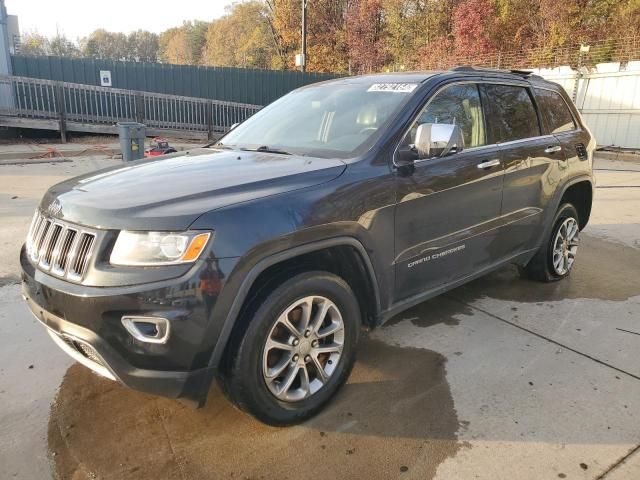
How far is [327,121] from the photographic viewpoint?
136 inches

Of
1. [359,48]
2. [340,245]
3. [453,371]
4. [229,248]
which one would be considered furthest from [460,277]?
[359,48]

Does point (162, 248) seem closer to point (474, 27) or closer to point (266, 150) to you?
point (266, 150)

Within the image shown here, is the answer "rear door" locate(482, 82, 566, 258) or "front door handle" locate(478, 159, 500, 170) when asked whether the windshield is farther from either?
"rear door" locate(482, 82, 566, 258)

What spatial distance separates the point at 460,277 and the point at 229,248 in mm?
1949

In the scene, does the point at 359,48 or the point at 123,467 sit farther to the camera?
the point at 359,48

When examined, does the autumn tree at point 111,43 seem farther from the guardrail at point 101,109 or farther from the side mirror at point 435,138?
the side mirror at point 435,138

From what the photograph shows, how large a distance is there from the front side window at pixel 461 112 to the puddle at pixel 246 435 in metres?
1.63

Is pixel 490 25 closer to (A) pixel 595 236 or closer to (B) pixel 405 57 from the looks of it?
(B) pixel 405 57

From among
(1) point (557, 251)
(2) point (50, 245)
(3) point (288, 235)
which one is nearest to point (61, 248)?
(2) point (50, 245)

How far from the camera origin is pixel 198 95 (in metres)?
19.4

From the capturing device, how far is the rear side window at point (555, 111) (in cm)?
443

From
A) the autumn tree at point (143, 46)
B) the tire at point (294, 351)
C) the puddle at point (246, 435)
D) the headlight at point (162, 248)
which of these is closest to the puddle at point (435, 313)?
the puddle at point (246, 435)

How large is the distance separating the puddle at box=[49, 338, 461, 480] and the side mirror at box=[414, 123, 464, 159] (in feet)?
4.48

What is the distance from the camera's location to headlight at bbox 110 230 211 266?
217 cm
